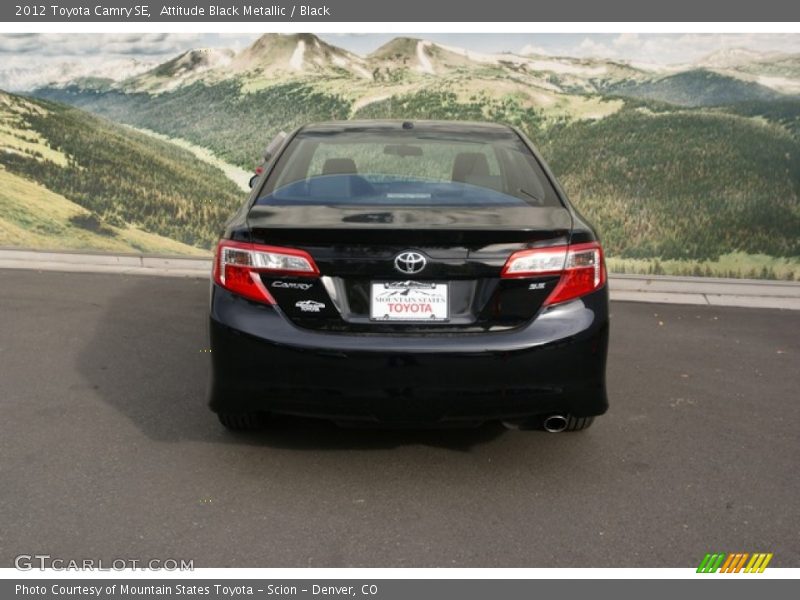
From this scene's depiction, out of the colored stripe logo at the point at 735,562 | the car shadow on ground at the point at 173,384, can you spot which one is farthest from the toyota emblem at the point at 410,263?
the colored stripe logo at the point at 735,562

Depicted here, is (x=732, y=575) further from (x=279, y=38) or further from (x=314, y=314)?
(x=279, y=38)

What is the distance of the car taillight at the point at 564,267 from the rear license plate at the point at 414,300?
0.28 meters

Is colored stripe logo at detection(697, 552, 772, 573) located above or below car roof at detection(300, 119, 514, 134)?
below

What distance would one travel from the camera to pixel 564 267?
4.16m

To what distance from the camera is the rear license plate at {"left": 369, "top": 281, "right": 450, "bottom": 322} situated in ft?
13.4

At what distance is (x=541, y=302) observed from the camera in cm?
414

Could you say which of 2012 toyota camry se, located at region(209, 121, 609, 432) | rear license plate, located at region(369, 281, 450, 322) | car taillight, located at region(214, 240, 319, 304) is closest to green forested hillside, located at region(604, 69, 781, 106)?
2012 toyota camry se, located at region(209, 121, 609, 432)

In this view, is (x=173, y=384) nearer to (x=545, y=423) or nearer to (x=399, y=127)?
(x=399, y=127)

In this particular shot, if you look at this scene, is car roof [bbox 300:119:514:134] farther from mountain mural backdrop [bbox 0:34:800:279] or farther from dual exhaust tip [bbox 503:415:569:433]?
mountain mural backdrop [bbox 0:34:800:279]

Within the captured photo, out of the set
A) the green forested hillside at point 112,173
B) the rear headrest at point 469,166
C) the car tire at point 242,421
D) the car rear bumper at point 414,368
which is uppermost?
the rear headrest at point 469,166

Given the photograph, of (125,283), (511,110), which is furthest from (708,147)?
(125,283)

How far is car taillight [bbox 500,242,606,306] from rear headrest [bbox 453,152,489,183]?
1.01m

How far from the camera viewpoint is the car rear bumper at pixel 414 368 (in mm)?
4051

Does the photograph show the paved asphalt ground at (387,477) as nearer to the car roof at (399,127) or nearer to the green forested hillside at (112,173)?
the car roof at (399,127)
